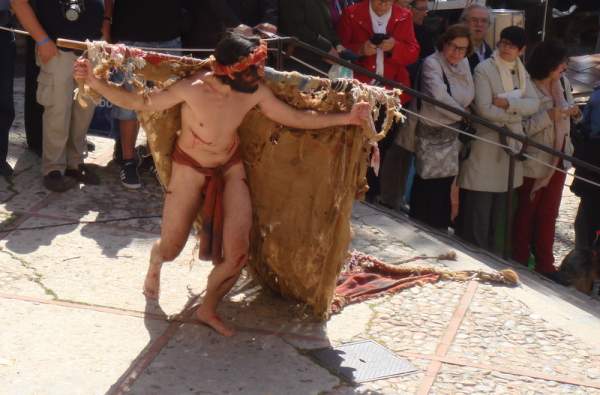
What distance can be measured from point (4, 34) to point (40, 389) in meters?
3.13

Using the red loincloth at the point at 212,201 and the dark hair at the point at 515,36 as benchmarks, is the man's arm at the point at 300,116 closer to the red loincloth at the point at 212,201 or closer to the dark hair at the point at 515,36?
the red loincloth at the point at 212,201

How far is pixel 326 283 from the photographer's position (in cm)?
549

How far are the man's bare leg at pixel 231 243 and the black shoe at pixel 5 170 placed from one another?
2.49m

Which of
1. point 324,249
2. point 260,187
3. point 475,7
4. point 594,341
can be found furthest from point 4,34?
point 594,341

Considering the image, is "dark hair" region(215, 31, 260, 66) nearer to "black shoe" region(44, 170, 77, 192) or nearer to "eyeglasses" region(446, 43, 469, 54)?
"black shoe" region(44, 170, 77, 192)

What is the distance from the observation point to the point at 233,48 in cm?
480

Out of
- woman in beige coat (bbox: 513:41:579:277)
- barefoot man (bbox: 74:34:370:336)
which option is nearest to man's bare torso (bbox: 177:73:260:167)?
barefoot man (bbox: 74:34:370:336)

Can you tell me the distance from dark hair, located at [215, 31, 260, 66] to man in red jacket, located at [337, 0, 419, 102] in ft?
9.12

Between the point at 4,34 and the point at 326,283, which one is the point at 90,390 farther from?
the point at 4,34

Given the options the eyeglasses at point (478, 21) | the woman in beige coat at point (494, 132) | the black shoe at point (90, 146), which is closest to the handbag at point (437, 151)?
the woman in beige coat at point (494, 132)

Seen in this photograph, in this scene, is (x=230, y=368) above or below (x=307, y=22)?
below

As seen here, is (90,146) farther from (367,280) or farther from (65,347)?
(65,347)

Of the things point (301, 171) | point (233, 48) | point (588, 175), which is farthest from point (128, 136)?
point (588, 175)

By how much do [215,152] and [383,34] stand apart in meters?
2.72
